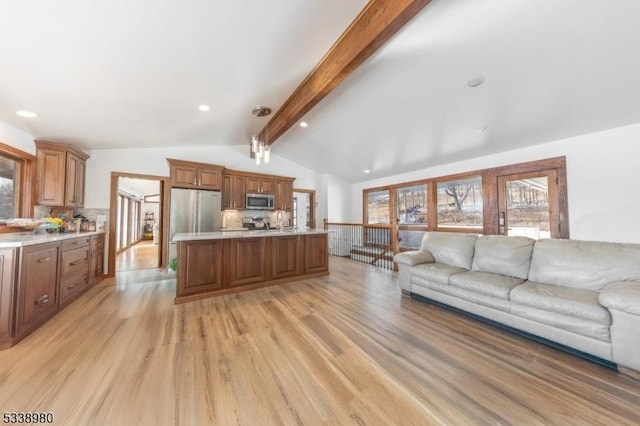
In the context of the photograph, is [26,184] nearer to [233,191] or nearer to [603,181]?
[233,191]

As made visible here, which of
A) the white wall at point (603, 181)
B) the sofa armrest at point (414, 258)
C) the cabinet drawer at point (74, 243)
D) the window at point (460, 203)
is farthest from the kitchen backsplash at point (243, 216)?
the white wall at point (603, 181)

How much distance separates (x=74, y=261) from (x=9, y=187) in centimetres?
129

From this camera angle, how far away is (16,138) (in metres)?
2.95

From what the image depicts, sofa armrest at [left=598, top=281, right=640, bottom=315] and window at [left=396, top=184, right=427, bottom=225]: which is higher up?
window at [left=396, top=184, right=427, bottom=225]

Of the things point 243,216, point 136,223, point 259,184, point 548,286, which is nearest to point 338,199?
point 259,184

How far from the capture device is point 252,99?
3055 mm

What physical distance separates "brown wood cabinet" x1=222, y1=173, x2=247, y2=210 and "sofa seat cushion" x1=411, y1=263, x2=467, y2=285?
13.2 feet

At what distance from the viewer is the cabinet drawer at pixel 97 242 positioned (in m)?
3.68

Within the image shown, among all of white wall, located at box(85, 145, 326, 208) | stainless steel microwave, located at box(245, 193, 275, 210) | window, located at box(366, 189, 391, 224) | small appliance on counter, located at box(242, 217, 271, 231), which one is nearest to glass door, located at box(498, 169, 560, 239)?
window, located at box(366, 189, 391, 224)

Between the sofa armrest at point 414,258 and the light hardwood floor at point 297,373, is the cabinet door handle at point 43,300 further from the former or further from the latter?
the sofa armrest at point 414,258

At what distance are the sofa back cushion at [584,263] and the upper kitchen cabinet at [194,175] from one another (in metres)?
5.41

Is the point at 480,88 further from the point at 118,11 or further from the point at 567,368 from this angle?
the point at 118,11

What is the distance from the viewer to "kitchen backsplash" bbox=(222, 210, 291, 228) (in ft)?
18.0

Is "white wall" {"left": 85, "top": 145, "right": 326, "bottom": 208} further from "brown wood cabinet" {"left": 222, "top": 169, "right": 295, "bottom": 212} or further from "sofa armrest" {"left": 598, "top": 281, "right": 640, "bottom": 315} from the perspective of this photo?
"sofa armrest" {"left": 598, "top": 281, "right": 640, "bottom": 315}
